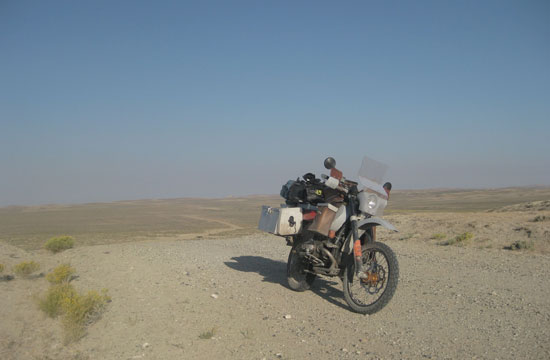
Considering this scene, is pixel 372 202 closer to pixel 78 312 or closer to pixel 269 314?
pixel 269 314

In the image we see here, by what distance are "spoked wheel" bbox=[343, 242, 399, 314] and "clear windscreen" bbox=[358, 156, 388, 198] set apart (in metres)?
A: 1.00

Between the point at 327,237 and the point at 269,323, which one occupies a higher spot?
the point at 327,237

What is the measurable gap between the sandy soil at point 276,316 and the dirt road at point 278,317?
0.02 metres

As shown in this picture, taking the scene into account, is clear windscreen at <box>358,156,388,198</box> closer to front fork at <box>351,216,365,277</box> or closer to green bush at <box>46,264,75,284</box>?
front fork at <box>351,216,365,277</box>

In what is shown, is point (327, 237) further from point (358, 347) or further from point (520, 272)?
point (520, 272)

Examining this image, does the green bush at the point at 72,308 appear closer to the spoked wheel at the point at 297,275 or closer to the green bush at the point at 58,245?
the spoked wheel at the point at 297,275

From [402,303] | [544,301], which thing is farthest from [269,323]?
[544,301]

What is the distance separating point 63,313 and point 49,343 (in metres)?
0.81

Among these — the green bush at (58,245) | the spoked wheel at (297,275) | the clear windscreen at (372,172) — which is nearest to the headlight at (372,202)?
the clear windscreen at (372,172)

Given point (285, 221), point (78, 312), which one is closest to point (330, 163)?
point (285, 221)

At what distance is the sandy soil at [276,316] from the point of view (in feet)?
14.7

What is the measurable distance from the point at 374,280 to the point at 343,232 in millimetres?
942

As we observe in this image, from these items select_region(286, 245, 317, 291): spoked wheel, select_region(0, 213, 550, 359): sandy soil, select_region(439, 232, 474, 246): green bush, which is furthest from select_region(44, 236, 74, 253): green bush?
select_region(439, 232, 474, 246): green bush

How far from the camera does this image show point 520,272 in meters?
8.34
